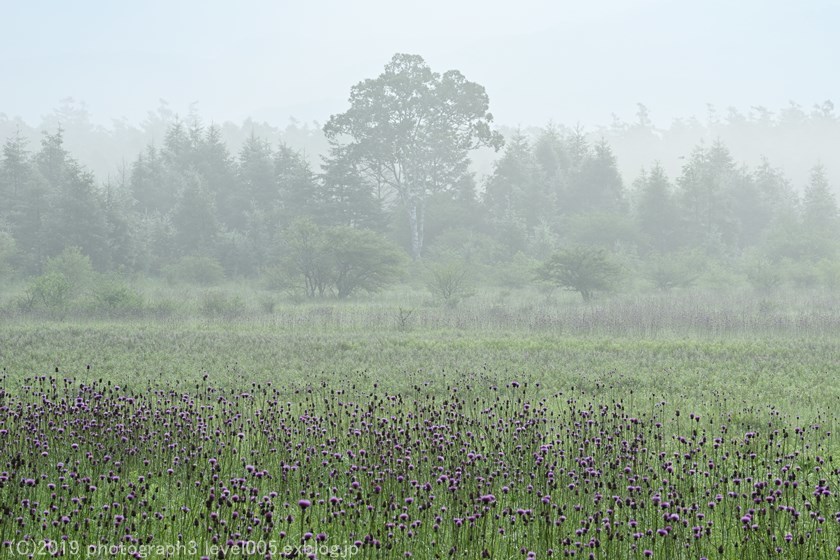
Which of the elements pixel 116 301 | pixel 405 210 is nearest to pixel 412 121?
pixel 405 210

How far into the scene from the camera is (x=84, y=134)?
139 m

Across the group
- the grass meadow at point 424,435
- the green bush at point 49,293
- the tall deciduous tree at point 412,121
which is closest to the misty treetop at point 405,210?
the tall deciduous tree at point 412,121

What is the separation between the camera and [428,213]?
5197 centimetres

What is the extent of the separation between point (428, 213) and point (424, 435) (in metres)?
44.7

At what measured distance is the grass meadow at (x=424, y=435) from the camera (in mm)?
5074

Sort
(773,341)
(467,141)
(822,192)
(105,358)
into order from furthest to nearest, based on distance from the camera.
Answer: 1. (822,192)
2. (467,141)
3. (773,341)
4. (105,358)

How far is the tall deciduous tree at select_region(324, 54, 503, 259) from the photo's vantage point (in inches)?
1935

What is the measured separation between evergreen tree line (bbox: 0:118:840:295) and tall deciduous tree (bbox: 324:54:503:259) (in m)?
1.66

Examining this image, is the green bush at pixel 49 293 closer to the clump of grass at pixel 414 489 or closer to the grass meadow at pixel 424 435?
the grass meadow at pixel 424 435

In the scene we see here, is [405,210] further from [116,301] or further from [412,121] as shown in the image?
[116,301]

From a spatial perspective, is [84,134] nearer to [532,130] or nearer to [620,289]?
[532,130]

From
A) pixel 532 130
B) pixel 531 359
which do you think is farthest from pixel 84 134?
pixel 531 359

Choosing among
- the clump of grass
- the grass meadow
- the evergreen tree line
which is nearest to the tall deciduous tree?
the evergreen tree line

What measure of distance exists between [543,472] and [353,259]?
27665mm
